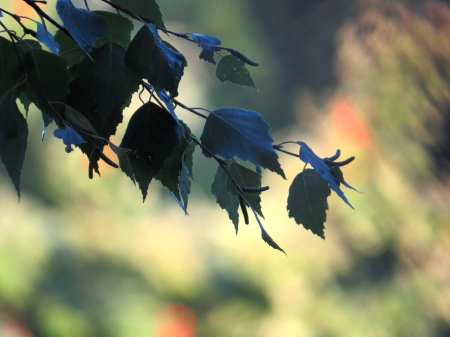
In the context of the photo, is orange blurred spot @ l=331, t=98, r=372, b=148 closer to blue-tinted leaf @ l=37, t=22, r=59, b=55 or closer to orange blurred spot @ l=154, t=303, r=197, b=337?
orange blurred spot @ l=154, t=303, r=197, b=337

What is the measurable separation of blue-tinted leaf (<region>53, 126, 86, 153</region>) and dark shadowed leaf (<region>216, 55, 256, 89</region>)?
111 millimetres

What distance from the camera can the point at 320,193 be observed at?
249mm

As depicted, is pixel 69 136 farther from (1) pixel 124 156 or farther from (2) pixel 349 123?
(2) pixel 349 123

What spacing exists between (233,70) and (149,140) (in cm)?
9

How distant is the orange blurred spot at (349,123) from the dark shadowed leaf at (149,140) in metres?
0.99

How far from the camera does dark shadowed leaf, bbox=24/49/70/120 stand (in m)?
0.19

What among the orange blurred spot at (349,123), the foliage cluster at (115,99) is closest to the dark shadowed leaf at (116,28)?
the foliage cluster at (115,99)

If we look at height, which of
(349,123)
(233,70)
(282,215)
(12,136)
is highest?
(349,123)

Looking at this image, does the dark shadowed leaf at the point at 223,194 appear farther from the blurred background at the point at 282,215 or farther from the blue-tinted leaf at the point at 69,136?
the blurred background at the point at 282,215

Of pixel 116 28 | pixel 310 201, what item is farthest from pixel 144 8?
pixel 310 201

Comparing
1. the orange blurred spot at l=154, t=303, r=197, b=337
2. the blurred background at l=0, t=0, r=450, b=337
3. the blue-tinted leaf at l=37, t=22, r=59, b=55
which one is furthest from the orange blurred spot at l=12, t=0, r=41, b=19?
the blue-tinted leaf at l=37, t=22, r=59, b=55

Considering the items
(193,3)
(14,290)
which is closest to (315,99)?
(193,3)

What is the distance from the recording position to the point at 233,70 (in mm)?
268

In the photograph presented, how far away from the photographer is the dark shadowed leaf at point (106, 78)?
0.19 m
